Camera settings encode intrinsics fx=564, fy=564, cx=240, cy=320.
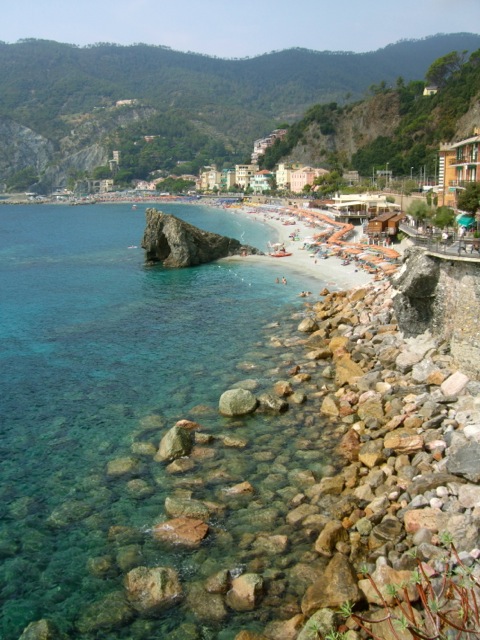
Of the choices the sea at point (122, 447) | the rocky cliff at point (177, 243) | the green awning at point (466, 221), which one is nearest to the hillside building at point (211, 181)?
the rocky cliff at point (177, 243)

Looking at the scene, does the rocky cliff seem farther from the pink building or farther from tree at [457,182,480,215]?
the pink building

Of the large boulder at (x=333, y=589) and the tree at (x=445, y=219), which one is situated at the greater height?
the tree at (x=445, y=219)

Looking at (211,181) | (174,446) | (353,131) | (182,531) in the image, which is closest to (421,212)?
(174,446)

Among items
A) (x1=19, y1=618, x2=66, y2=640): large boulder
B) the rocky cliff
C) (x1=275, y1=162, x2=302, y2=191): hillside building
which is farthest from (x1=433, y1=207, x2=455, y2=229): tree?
(x1=275, y1=162, x2=302, y2=191): hillside building

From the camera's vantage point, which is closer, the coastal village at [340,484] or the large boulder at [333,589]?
the coastal village at [340,484]

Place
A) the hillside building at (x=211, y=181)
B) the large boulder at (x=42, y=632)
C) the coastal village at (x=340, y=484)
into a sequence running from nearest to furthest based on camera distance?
the large boulder at (x=42, y=632), the coastal village at (x=340, y=484), the hillside building at (x=211, y=181)

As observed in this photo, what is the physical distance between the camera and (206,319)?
31.4 m

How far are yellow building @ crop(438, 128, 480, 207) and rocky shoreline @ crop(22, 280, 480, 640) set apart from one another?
2493 centimetres

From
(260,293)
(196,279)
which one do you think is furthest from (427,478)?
(196,279)

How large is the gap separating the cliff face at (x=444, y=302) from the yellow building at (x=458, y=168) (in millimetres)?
20651

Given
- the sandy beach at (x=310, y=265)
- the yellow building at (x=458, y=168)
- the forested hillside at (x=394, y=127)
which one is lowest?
the sandy beach at (x=310, y=265)

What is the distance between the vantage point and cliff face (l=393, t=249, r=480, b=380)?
62.0 ft

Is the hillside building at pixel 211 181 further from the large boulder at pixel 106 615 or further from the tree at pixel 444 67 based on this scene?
the large boulder at pixel 106 615

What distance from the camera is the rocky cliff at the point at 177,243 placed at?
1939 inches
